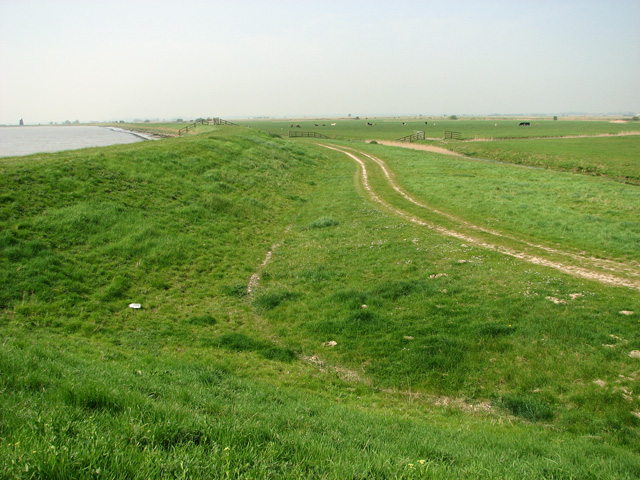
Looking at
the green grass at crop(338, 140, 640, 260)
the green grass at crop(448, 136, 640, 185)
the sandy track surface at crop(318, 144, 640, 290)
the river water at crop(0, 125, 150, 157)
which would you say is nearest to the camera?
the sandy track surface at crop(318, 144, 640, 290)

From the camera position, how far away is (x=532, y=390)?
27.6 ft

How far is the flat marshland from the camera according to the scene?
4.55 meters

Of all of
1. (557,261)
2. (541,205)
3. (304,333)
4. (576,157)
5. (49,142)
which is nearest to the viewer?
(304,333)

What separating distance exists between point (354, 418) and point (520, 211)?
20323mm

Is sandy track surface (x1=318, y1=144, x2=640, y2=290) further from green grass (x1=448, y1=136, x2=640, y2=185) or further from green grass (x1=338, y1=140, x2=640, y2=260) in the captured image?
green grass (x1=448, y1=136, x2=640, y2=185)

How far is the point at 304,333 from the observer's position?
38.3ft

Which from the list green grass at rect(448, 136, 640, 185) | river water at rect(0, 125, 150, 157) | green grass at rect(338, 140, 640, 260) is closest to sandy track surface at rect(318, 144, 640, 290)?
green grass at rect(338, 140, 640, 260)

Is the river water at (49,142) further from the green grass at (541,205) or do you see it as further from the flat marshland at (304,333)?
the green grass at (541,205)

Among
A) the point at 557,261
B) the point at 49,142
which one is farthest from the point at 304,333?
the point at 49,142

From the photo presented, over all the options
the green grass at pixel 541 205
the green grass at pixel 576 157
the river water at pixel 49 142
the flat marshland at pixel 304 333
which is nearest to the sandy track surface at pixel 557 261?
the flat marshland at pixel 304 333

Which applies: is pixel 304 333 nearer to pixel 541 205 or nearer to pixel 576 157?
pixel 541 205

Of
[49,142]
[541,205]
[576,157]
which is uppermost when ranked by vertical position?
[49,142]

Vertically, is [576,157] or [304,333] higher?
[576,157]

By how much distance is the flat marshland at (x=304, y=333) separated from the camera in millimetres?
4547
